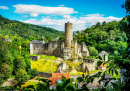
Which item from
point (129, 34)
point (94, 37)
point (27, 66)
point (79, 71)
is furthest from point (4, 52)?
point (94, 37)

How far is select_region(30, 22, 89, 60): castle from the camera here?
24.0 m

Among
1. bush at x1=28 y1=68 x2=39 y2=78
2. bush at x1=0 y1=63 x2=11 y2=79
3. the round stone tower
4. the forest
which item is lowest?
bush at x1=28 y1=68 x2=39 y2=78

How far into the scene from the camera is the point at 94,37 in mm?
38906

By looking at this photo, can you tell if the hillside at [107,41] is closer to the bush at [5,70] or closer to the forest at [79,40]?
the forest at [79,40]

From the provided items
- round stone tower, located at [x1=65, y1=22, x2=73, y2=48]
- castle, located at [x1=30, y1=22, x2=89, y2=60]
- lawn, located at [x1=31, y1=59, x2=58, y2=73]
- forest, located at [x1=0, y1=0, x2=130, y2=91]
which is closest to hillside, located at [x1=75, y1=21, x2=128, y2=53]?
forest, located at [x1=0, y1=0, x2=130, y2=91]

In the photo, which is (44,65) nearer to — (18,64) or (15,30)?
(18,64)

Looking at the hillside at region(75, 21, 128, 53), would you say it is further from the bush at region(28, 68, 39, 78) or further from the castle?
the bush at region(28, 68, 39, 78)

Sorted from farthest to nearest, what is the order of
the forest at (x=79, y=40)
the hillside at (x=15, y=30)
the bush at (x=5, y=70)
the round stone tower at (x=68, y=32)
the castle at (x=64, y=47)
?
1. the hillside at (x=15, y=30)
2. the round stone tower at (x=68, y=32)
3. the castle at (x=64, y=47)
4. the bush at (x=5, y=70)
5. the forest at (x=79, y=40)

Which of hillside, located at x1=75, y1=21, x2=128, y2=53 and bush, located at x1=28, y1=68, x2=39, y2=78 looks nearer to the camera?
bush, located at x1=28, y1=68, x2=39, y2=78

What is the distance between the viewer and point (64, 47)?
81.8 feet

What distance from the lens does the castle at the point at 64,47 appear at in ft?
78.7

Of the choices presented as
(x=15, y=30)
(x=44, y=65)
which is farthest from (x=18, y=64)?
(x=15, y=30)

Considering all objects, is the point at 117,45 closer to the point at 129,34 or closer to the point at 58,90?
the point at 129,34

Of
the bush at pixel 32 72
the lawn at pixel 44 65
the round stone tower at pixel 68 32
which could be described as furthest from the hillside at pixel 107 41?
the bush at pixel 32 72
